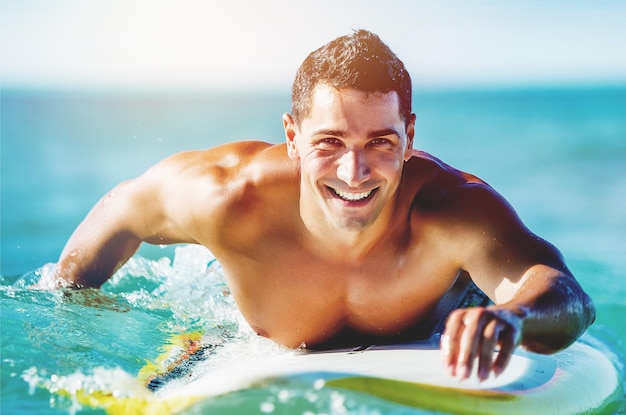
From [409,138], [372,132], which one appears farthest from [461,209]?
[372,132]

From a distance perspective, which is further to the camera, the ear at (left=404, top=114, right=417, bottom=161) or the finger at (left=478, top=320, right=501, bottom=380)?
the ear at (left=404, top=114, right=417, bottom=161)

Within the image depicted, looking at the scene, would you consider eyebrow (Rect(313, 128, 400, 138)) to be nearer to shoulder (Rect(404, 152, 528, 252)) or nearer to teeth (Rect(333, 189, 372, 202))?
teeth (Rect(333, 189, 372, 202))

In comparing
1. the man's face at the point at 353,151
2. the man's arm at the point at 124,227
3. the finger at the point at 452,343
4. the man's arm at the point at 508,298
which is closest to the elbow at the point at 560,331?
the man's arm at the point at 508,298

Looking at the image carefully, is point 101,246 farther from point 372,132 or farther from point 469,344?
point 469,344

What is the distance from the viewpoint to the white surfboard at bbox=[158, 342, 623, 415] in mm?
1923

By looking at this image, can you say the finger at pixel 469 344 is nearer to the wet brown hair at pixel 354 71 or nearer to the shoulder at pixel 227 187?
the wet brown hair at pixel 354 71

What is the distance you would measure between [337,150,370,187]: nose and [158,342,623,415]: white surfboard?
433 mm

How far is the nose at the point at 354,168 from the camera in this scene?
1914mm

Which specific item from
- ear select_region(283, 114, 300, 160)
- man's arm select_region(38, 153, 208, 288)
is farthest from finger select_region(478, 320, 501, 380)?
man's arm select_region(38, 153, 208, 288)

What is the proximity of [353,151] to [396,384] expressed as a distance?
529 millimetres

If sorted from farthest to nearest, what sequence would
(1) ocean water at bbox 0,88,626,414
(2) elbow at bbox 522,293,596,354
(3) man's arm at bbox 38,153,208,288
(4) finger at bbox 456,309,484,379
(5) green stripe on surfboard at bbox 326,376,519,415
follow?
(3) man's arm at bbox 38,153,208,288 → (1) ocean water at bbox 0,88,626,414 → (5) green stripe on surfboard at bbox 326,376,519,415 → (2) elbow at bbox 522,293,596,354 → (4) finger at bbox 456,309,484,379

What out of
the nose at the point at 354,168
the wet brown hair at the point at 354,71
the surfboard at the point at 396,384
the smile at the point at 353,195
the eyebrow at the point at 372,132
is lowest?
the surfboard at the point at 396,384

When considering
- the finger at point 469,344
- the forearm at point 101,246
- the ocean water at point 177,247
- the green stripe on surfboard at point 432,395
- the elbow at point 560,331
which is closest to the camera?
the finger at point 469,344

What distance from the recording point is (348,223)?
2035mm
